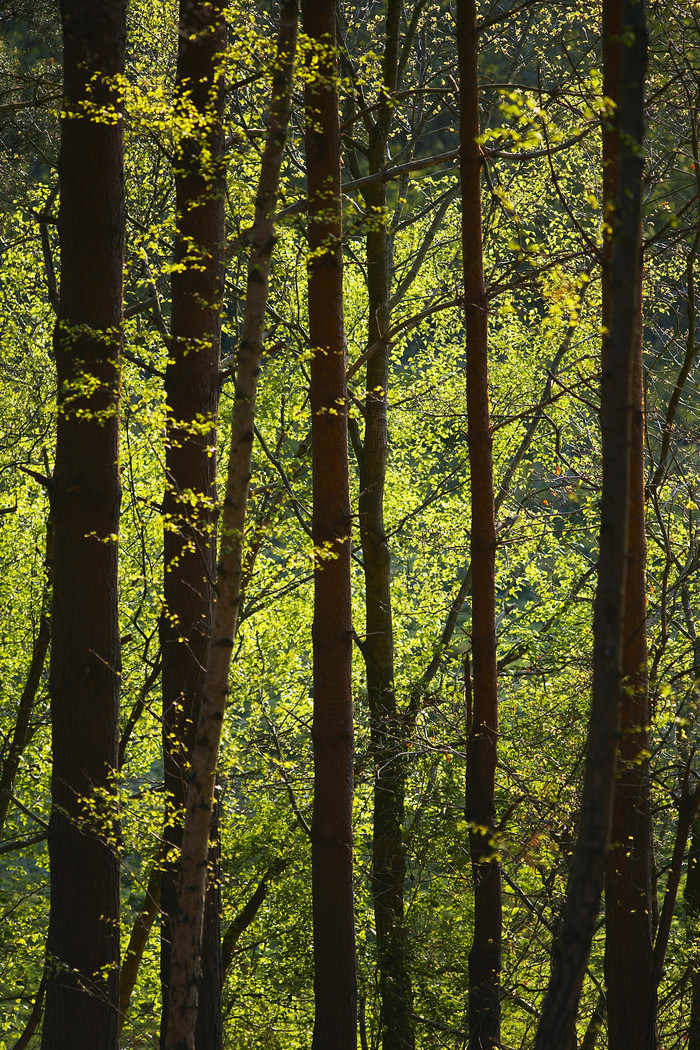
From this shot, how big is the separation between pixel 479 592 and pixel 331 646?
45.6 inches

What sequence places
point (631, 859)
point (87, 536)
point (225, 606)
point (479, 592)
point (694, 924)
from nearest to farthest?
1. point (225, 606)
2. point (87, 536)
3. point (631, 859)
4. point (479, 592)
5. point (694, 924)

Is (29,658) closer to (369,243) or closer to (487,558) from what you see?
(369,243)

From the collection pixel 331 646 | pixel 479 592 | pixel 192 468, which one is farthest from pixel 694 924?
pixel 192 468

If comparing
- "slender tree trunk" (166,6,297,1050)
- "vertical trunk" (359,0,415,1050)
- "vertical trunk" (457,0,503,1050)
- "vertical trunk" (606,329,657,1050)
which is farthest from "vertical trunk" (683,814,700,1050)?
"slender tree trunk" (166,6,297,1050)

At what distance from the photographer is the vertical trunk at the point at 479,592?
6148mm

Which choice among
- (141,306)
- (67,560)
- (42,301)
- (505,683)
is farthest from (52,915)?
(42,301)

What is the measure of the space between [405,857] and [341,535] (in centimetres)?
394

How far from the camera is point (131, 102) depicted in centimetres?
444

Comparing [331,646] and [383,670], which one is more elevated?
[383,670]

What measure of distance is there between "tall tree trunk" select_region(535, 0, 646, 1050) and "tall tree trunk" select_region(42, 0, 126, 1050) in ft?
8.25

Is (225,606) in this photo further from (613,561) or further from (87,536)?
(613,561)

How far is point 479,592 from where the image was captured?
21.3 ft

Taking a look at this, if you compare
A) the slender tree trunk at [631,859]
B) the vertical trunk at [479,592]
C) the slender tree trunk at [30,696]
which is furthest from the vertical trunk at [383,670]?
the slender tree trunk at [30,696]

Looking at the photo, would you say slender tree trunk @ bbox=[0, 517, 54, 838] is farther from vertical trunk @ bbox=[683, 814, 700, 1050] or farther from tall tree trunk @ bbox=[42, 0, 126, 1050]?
vertical trunk @ bbox=[683, 814, 700, 1050]
